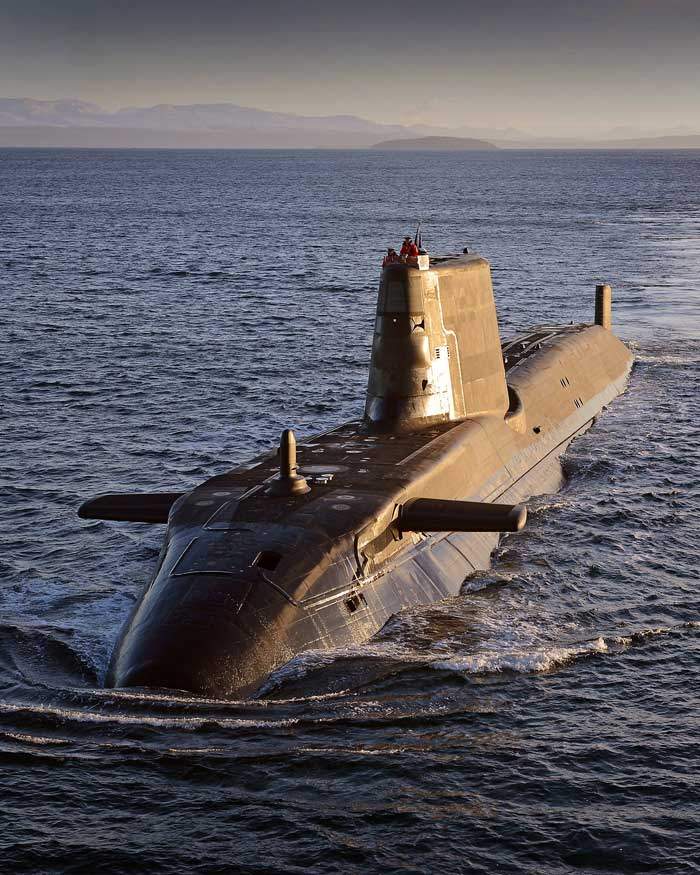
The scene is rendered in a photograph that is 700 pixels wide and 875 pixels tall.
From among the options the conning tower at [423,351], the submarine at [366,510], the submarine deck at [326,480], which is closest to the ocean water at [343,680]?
the submarine at [366,510]

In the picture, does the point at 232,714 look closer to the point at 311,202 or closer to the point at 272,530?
the point at 272,530

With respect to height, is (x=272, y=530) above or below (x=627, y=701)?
above

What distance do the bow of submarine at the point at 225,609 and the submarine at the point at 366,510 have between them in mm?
29

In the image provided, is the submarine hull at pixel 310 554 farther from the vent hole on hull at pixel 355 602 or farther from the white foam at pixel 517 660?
the white foam at pixel 517 660

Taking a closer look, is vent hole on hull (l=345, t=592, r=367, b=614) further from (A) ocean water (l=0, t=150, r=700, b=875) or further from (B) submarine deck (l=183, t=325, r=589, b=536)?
(B) submarine deck (l=183, t=325, r=589, b=536)

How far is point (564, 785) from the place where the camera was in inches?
784

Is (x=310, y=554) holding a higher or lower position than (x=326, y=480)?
lower

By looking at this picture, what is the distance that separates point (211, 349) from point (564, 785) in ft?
144

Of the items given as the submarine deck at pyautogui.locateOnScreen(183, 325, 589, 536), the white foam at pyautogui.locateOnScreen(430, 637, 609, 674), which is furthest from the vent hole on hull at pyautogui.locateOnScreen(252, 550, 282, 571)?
the white foam at pyautogui.locateOnScreen(430, 637, 609, 674)

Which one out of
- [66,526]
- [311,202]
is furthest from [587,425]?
[311,202]

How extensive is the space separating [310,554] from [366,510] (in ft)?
8.03

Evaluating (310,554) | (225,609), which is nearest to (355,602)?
(310,554)

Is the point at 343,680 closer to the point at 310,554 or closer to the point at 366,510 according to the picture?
the point at 310,554

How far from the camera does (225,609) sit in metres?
22.8
